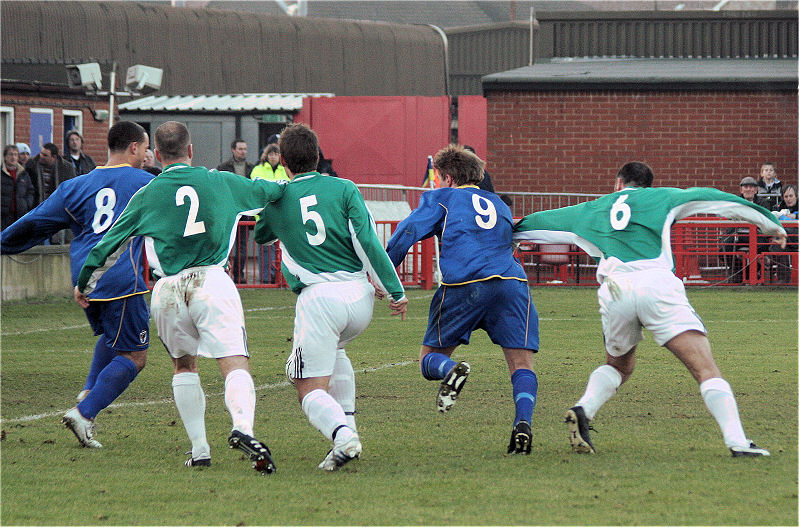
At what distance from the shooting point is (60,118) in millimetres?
24172

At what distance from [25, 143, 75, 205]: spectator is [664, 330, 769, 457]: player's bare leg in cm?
1276

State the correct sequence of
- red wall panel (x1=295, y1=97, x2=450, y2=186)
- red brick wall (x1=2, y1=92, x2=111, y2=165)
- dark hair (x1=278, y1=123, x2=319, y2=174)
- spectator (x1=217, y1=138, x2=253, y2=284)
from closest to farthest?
dark hair (x1=278, y1=123, x2=319, y2=174), spectator (x1=217, y1=138, x2=253, y2=284), red brick wall (x1=2, y1=92, x2=111, y2=165), red wall panel (x1=295, y1=97, x2=450, y2=186)

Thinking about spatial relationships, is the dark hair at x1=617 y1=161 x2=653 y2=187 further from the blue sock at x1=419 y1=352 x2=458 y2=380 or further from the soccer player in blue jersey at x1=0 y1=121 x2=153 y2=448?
the soccer player in blue jersey at x1=0 y1=121 x2=153 y2=448

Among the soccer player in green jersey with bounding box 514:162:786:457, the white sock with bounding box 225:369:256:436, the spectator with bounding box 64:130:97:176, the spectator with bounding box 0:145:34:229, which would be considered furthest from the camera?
the spectator with bounding box 64:130:97:176

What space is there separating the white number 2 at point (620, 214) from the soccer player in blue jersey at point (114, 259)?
283cm

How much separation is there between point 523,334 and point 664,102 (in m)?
16.8

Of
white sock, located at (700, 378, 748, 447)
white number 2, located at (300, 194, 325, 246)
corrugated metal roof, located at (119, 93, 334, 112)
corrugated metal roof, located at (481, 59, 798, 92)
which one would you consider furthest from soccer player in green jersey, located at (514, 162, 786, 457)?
corrugated metal roof, located at (119, 93, 334, 112)

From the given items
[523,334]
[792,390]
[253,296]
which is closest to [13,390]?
[523,334]

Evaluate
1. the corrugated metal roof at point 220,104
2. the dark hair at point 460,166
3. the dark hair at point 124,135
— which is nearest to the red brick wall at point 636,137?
the corrugated metal roof at point 220,104

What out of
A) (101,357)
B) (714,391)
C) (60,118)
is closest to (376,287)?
(714,391)

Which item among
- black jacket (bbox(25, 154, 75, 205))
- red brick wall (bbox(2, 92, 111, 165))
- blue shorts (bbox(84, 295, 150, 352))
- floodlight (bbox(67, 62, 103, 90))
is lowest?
blue shorts (bbox(84, 295, 150, 352))

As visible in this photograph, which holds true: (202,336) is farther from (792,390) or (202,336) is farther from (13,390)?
(792,390)

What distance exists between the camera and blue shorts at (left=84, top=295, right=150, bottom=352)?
7441 mm

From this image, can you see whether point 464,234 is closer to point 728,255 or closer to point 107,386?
point 107,386
